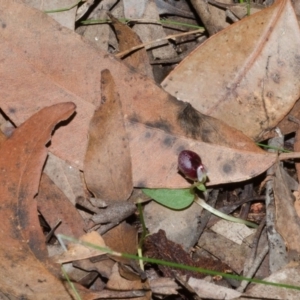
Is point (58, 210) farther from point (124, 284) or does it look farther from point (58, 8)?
point (58, 8)

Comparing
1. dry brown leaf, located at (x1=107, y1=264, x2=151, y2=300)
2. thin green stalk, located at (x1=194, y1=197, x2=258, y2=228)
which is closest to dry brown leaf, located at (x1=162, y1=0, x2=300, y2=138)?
thin green stalk, located at (x1=194, y1=197, x2=258, y2=228)

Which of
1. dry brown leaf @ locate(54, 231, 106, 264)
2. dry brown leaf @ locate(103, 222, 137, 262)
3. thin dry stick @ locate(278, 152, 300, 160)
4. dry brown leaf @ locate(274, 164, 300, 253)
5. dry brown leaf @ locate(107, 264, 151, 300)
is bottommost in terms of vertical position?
dry brown leaf @ locate(274, 164, 300, 253)

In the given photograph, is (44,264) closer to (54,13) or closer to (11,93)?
(11,93)

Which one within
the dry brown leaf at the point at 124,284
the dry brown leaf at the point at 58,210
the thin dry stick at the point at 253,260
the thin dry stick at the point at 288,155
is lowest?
the thin dry stick at the point at 253,260

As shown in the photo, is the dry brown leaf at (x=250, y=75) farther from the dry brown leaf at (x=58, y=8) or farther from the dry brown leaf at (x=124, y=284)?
the dry brown leaf at (x=124, y=284)

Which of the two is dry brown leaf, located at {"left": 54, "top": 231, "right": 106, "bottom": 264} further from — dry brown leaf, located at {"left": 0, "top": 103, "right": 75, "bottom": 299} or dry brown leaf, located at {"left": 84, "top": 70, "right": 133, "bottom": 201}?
dry brown leaf, located at {"left": 84, "top": 70, "right": 133, "bottom": 201}

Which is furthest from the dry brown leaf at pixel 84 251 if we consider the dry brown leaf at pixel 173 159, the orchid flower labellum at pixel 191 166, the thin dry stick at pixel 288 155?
the thin dry stick at pixel 288 155

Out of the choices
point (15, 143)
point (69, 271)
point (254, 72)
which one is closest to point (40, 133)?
point (15, 143)
